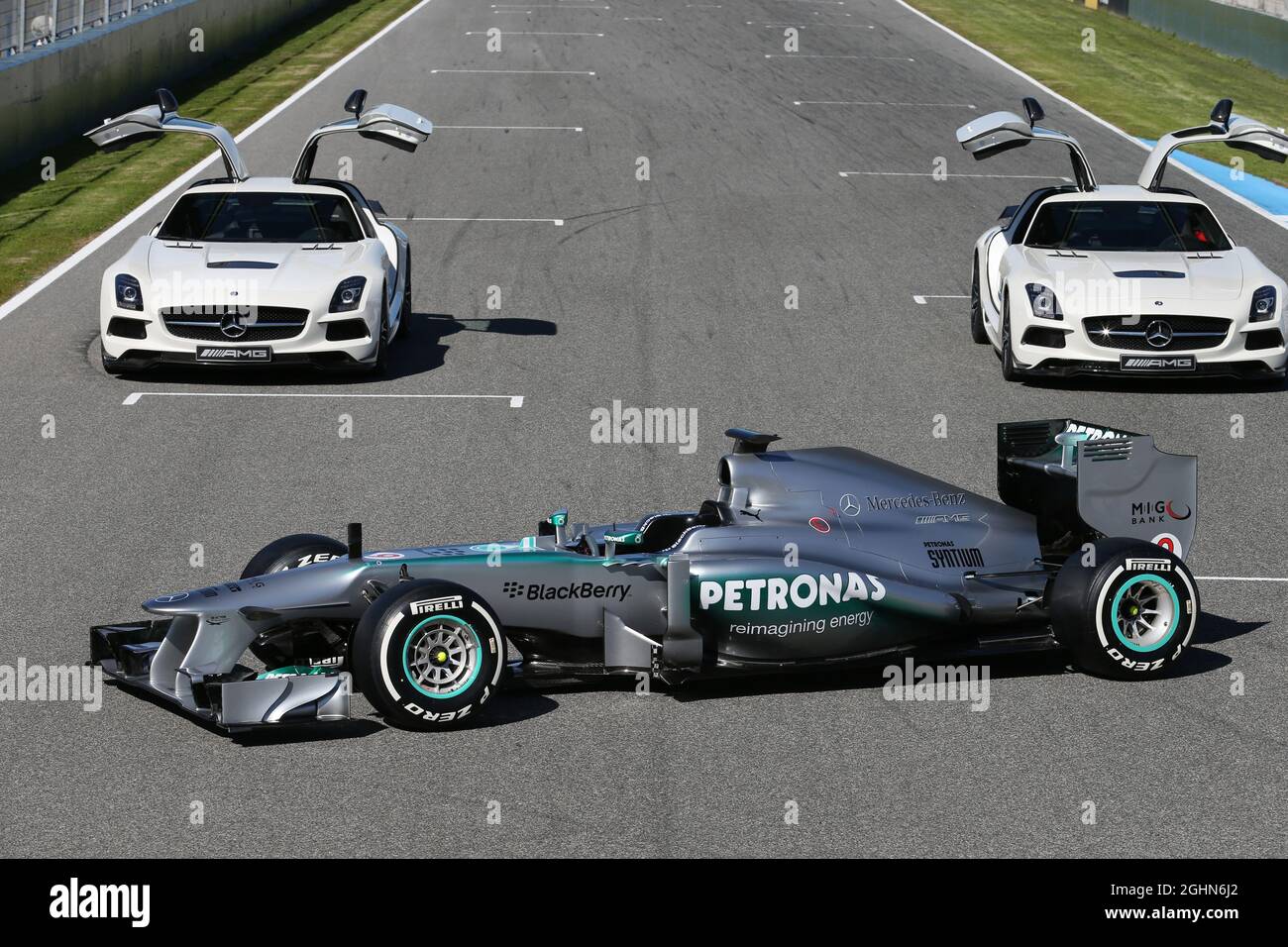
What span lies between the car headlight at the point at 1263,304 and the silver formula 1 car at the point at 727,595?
613 cm

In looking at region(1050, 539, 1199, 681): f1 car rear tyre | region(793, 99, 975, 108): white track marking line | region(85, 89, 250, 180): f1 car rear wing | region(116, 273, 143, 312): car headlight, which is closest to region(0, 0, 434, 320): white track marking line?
region(85, 89, 250, 180): f1 car rear wing

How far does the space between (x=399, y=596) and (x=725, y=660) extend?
5.30 feet

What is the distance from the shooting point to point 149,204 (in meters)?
22.2

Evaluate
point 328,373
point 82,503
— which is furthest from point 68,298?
point 82,503

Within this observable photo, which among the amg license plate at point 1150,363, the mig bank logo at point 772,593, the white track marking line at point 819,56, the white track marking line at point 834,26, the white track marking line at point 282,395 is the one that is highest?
the white track marking line at point 834,26

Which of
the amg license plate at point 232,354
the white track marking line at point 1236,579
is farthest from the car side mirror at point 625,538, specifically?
the amg license plate at point 232,354

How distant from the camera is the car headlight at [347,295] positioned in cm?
1498

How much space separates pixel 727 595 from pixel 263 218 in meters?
8.79

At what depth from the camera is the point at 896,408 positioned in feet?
48.0

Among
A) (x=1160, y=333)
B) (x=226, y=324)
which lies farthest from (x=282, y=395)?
(x=1160, y=333)

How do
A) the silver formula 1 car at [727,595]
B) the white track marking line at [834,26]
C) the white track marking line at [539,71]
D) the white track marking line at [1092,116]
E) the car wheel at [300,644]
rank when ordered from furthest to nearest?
the white track marking line at [834,26]
the white track marking line at [539,71]
the white track marking line at [1092,116]
the car wheel at [300,644]
the silver formula 1 car at [727,595]

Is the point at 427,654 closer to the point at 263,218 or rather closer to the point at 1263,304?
the point at 263,218

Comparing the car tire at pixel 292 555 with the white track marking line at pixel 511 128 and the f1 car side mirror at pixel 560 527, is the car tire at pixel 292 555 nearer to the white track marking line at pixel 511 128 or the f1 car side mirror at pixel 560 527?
the f1 car side mirror at pixel 560 527
